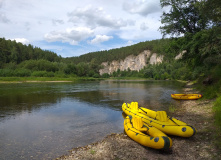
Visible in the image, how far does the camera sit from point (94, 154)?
7.11 metres

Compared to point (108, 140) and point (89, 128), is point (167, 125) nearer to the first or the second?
point (108, 140)

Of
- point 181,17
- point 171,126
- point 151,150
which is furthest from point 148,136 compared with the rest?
point 181,17

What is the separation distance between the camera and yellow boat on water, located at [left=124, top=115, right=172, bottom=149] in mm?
7126

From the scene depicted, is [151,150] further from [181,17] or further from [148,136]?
[181,17]

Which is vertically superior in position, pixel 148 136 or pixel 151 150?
pixel 148 136

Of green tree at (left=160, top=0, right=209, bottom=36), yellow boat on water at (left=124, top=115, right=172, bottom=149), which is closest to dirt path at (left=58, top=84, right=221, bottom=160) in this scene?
yellow boat on water at (left=124, top=115, right=172, bottom=149)

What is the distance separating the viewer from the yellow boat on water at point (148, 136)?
7126 millimetres

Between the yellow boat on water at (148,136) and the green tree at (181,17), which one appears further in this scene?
the green tree at (181,17)

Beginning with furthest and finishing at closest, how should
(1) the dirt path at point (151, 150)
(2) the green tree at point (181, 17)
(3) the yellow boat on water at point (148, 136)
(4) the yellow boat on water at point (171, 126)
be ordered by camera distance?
(2) the green tree at point (181, 17) < (4) the yellow boat on water at point (171, 126) < (3) the yellow boat on water at point (148, 136) < (1) the dirt path at point (151, 150)

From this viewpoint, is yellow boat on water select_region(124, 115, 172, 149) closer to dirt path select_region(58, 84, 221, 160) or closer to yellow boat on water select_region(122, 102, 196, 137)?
dirt path select_region(58, 84, 221, 160)

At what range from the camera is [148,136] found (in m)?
7.86

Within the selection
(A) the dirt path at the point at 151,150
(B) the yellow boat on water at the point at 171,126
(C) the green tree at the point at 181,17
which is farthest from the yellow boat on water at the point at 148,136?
(C) the green tree at the point at 181,17

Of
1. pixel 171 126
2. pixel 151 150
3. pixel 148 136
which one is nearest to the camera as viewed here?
pixel 151 150

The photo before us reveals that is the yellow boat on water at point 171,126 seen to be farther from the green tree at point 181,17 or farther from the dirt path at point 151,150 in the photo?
the green tree at point 181,17
